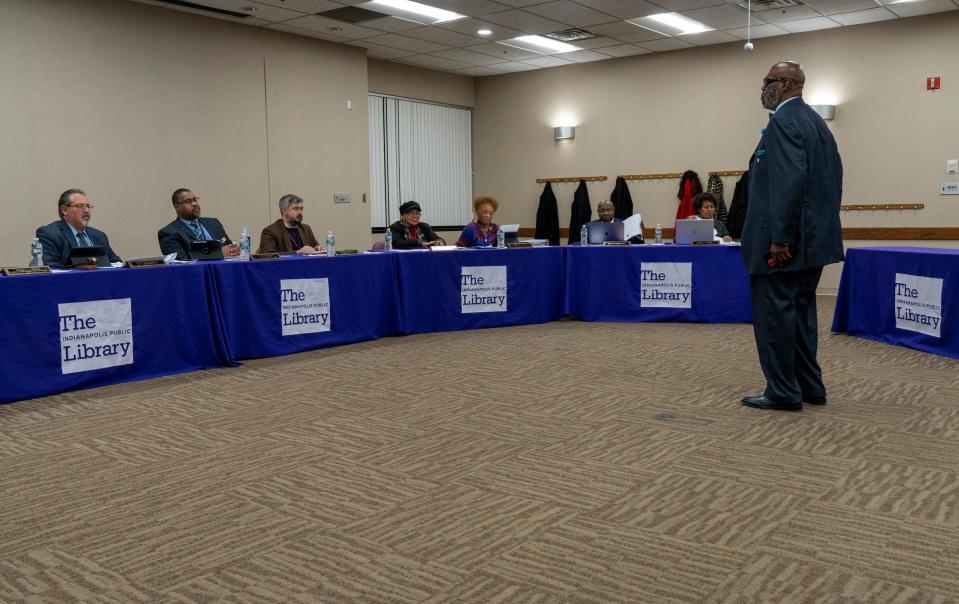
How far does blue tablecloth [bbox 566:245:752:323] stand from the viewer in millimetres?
7012

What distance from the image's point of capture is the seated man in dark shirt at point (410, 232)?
701 centimetres

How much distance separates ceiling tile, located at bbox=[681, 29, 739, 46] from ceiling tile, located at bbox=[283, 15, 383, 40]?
3678mm

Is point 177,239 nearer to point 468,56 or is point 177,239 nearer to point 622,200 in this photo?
point 468,56

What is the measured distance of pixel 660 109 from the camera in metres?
10.4

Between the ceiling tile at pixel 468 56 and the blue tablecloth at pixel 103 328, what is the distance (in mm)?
5819

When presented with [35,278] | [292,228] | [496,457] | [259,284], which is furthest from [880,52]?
[35,278]

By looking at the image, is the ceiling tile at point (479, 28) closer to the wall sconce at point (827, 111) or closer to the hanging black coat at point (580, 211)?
the hanging black coat at point (580, 211)

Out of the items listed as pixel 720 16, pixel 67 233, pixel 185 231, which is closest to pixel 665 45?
pixel 720 16

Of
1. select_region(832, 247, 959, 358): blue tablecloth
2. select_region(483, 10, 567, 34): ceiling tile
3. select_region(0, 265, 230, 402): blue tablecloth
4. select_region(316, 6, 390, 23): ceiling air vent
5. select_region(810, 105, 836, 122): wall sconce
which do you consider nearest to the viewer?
select_region(0, 265, 230, 402): blue tablecloth

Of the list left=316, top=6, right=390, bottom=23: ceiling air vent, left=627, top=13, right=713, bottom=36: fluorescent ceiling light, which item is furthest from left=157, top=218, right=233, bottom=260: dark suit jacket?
left=627, top=13, right=713, bottom=36: fluorescent ceiling light

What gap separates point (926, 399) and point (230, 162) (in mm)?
6823

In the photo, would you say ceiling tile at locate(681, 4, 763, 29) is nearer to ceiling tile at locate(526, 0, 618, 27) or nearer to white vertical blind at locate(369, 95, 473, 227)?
ceiling tile at locate(526, 0, 618, 27)

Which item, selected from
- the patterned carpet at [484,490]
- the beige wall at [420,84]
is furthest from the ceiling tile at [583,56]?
the patterned carpet at [484,490]

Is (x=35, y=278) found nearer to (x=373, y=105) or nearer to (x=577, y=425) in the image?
(x=577, y=425)
